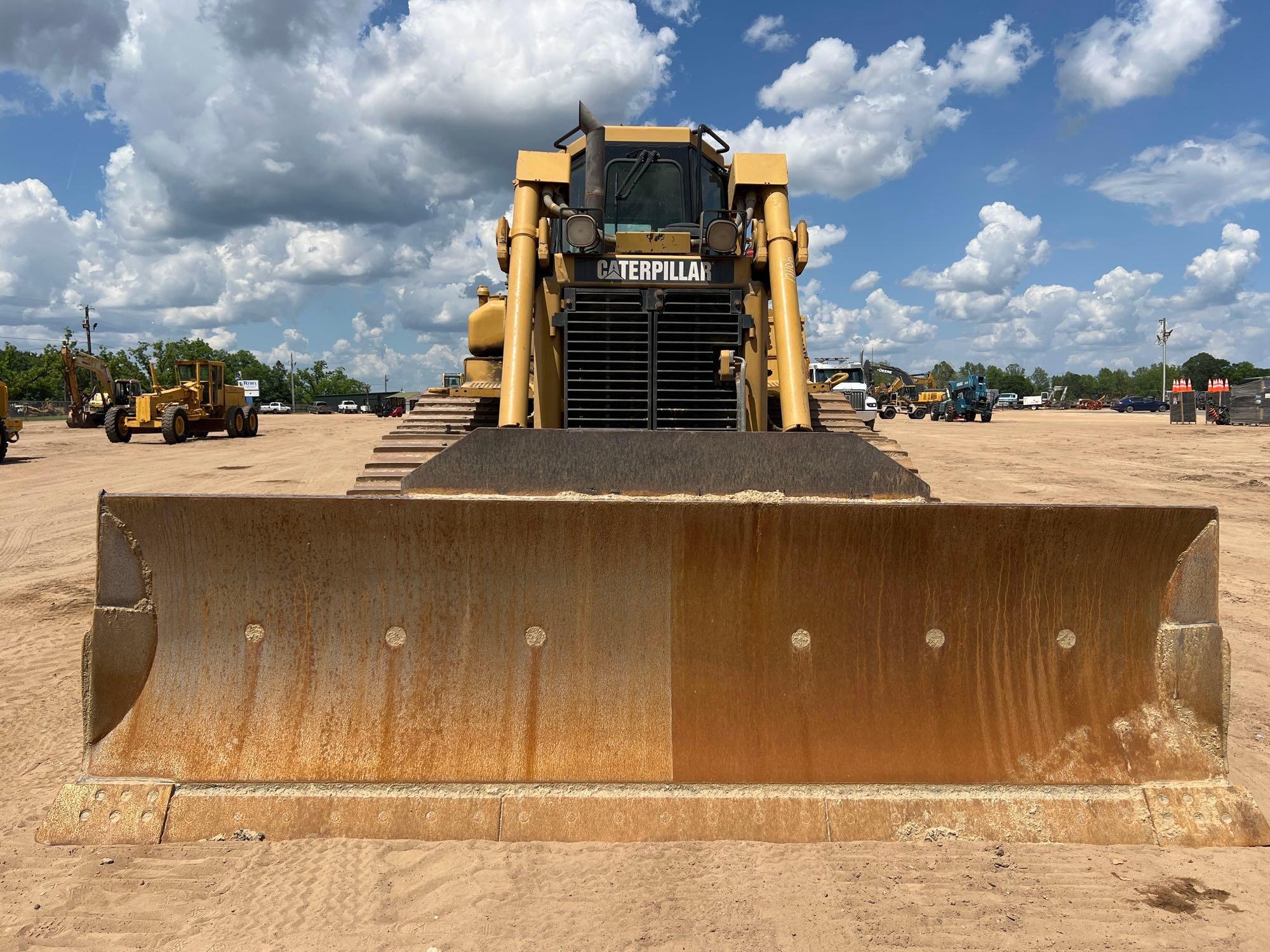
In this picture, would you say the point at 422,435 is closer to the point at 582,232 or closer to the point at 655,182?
the point at 582,232

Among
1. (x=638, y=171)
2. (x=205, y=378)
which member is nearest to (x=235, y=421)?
(x=205, y=378)

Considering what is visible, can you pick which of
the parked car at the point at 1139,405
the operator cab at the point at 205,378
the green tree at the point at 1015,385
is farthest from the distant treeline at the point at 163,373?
the green tree at the point at 1015,385

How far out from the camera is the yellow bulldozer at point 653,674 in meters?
2.65

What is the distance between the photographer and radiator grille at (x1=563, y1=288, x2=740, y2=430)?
5109mm

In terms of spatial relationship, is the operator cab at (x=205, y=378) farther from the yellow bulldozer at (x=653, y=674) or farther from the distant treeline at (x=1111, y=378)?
the distant treeline at (x=1111, y=378)

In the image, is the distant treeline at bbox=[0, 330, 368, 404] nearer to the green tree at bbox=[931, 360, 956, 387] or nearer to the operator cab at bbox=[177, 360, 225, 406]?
the operator cab at bbox=[177, 360, 225, 406]

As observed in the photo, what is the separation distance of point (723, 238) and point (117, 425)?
26691 mm

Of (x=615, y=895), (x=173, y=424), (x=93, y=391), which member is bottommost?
(x=615, y=895)

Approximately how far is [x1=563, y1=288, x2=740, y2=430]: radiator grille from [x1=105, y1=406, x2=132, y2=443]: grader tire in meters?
26.0

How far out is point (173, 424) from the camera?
82.4 ft

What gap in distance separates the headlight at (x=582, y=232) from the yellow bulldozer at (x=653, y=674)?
106 inches

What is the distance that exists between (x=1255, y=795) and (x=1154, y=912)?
128cm

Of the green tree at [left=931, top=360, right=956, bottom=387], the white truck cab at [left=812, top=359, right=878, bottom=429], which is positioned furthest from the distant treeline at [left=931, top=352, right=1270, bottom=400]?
the white truck cab at [left=812, top=359, right=878, bottom=429]

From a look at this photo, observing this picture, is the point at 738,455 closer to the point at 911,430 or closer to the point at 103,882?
the point at 103,882
